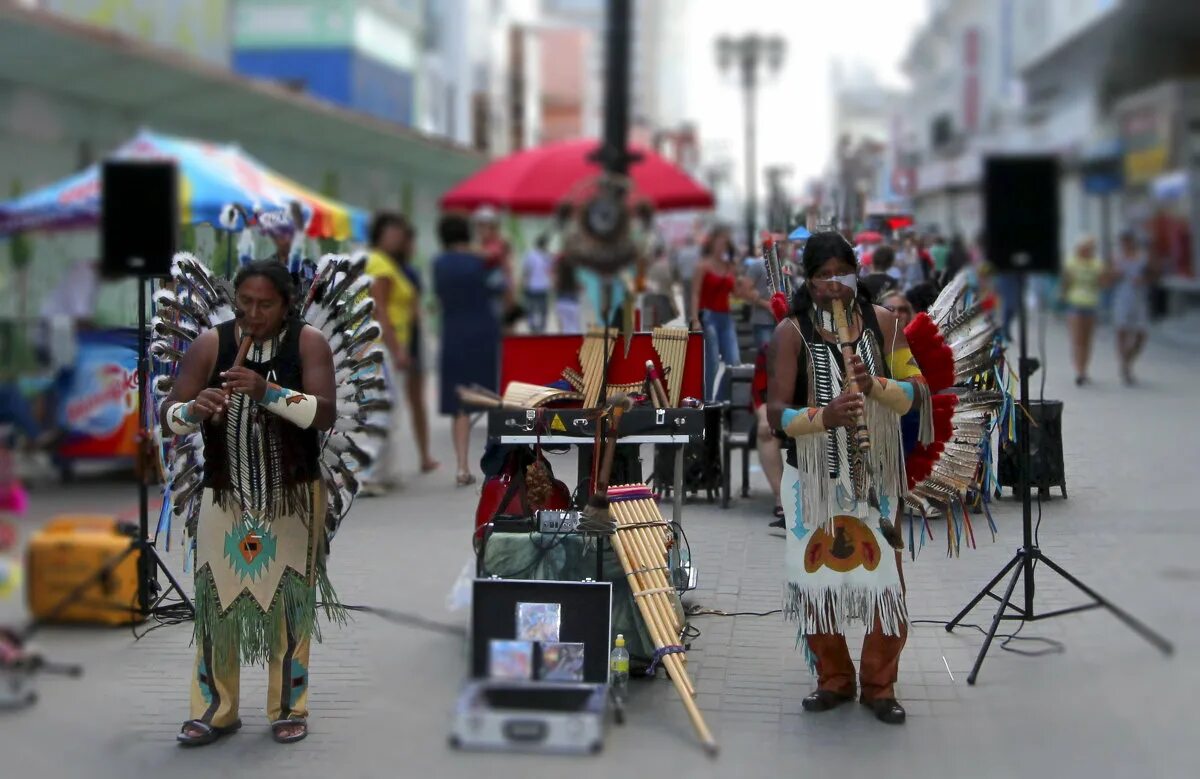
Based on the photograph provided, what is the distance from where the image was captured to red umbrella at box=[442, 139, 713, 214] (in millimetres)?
19438

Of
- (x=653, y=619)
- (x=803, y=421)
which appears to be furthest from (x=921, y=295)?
(x=653, y=619)

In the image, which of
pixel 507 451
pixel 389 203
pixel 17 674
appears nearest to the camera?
pixel 17 674

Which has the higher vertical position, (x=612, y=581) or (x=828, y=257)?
(x=828, y=257)

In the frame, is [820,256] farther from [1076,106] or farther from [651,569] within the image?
[1076,106]

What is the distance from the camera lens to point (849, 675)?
220 inches

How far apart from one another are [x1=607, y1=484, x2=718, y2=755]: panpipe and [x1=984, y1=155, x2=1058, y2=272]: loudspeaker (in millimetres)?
1489

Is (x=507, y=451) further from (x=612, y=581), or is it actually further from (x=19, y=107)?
(x=19, y=107)

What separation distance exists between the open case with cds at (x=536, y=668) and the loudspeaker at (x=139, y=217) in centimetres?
168

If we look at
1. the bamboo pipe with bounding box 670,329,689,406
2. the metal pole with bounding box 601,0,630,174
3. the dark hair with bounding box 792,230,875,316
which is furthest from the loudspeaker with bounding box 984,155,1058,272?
the metal pole with bounding box 601,0,630,174

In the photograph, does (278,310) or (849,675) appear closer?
(278,310)

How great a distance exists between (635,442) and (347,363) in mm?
1130

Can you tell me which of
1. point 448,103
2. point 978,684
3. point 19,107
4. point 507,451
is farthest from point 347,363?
point 448,103

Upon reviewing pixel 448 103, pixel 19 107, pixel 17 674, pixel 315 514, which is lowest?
pixel 17 674

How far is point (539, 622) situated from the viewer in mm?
5309
